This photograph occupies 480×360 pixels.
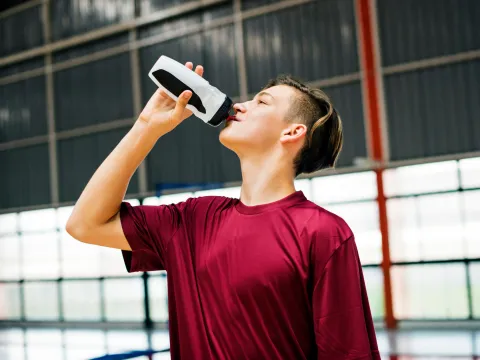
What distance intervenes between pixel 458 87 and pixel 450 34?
1084 mm

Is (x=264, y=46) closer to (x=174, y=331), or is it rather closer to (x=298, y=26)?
(x=298, y=26)

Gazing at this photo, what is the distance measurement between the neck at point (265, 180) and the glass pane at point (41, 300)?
1727cm

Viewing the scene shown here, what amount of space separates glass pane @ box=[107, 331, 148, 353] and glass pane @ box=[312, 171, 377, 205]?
16.1 feet

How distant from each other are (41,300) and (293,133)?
59.7ft

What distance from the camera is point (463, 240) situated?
1272 centimetres

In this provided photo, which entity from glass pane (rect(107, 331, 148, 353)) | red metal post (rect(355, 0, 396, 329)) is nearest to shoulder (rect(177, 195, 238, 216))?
glass pane (rect(107, 331, 148, 353))

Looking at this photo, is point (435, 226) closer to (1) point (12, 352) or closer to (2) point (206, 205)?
(1) point (12, 352)

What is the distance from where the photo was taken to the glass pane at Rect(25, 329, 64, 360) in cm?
1164

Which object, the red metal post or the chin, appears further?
the red metal post

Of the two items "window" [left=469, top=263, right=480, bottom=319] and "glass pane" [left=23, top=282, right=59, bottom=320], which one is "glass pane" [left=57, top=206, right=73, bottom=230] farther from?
"window" [left=469, top=263, right=480, bottom=319]

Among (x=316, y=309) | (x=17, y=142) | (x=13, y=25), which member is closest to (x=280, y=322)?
(x=316, y=309)

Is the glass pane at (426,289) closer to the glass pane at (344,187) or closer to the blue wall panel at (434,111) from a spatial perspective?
the glass pane at (344,187)

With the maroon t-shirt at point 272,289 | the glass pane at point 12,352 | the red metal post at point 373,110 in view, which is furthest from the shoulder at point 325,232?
the red metal post at point 373,110

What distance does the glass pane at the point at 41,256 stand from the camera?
18250mm
